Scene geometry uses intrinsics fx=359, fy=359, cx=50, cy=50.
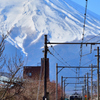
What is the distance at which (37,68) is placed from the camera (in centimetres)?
9106

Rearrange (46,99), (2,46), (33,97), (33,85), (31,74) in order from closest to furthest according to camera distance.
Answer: (2,46)
(46,99)
(33,97)
(33,85)
(31,74)

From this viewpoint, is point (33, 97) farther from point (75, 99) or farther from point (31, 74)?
point (31, 74)

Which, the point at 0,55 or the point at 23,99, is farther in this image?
the point at 23,99

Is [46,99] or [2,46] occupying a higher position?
[2,46]

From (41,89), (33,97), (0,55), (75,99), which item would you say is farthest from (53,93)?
(0,55)

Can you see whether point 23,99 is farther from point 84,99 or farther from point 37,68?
point 37,68

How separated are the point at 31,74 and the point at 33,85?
113 ft

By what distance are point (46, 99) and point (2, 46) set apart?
303 inches

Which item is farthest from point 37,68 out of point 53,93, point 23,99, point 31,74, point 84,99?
point 23,99

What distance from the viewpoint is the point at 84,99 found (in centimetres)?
7375

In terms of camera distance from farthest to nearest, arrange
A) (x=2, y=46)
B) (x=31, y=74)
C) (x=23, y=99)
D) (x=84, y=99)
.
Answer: (x=31, y=74)
(x=84, y=99)
(x=23, y=99)
(x=2, y=46)

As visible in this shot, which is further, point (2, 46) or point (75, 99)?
point (75, 99)

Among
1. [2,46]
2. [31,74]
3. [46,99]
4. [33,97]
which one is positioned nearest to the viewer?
[2,46]

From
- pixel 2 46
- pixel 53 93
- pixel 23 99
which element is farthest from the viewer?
pixel 53 93
